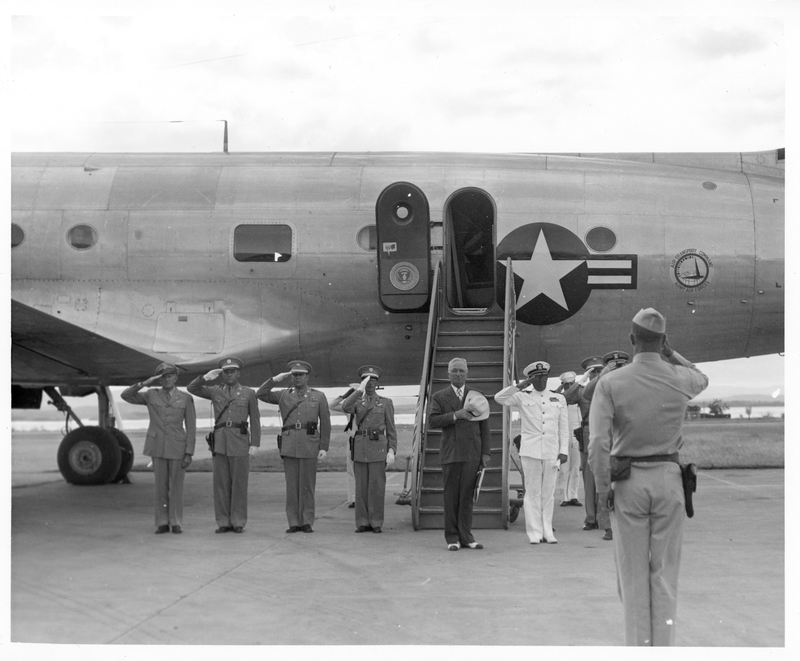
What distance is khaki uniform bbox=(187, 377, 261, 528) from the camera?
31.7ft

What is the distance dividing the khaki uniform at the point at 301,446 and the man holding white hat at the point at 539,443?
6.99 feet

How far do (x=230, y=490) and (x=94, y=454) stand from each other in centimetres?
571

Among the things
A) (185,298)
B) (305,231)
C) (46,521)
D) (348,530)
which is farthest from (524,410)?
(46,521)

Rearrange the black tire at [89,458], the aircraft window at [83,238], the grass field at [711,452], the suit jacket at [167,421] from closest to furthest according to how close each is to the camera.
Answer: the suit jacket at [167,421] < the aircraft window at [83,238] < the black tire at [89,458] < the grass field at [711,452]

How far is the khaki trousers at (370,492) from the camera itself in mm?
9602

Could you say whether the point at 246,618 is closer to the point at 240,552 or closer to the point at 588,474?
the point at 240,552

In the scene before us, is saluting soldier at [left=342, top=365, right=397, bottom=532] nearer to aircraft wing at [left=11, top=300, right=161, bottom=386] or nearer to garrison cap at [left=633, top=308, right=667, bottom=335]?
aircraft wing at [left=11, top=300, right=161, bottom=386]

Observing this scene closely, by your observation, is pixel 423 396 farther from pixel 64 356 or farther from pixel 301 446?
pixel 64 356

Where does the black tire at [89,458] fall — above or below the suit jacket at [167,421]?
below

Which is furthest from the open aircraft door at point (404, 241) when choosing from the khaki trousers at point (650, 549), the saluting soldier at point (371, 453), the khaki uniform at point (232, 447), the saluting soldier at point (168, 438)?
the khaki trousers at point (650, 549)

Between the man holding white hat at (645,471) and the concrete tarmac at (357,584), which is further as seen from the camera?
the concrete tarmac at (357,584)

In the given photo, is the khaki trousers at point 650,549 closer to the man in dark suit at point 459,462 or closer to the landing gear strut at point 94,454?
→ the man in dark suit at point 459,462

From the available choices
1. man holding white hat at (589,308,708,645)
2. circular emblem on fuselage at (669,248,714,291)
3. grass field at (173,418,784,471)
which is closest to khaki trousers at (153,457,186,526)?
grass field at (173,418,784,471)

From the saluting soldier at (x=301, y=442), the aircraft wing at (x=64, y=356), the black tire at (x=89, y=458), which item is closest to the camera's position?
the saluting soldier at (x=301, y=442)
